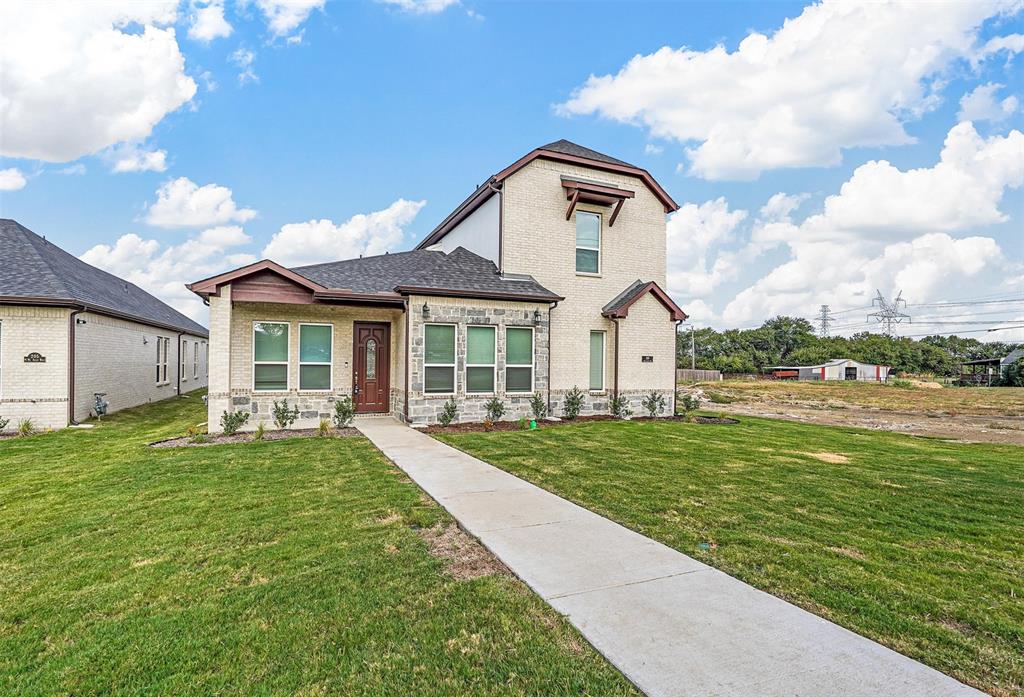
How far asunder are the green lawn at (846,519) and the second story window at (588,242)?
5828mm

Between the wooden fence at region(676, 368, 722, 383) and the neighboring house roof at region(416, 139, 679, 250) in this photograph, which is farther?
the wooden fence at region(676, 368, 722, 383)

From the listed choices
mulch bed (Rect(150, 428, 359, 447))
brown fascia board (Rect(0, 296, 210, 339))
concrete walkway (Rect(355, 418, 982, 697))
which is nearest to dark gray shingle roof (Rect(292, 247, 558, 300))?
mulch bed (Rect(150, 428, 359, 447))

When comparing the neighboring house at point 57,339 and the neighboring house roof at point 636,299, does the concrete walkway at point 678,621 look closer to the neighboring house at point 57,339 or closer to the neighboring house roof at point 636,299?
the neighboring house roof at point 636,299

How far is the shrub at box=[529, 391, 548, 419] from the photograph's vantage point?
13094 millimetres

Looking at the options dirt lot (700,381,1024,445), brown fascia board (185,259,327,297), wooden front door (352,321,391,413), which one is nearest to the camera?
brown fascia board (185,259,327,297)

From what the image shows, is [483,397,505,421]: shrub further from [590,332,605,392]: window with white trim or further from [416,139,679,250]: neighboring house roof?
[416,139,679,250]: neighboring house roof

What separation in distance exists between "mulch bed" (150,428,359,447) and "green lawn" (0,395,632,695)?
11.2 ft

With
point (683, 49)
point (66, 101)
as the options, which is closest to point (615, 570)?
point (683, 49)

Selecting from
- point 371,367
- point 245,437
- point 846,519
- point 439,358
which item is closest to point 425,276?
point 439,358

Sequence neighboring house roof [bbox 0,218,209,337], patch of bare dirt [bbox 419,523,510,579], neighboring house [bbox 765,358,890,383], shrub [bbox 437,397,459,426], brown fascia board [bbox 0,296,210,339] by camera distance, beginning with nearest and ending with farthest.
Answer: patch of bare dirt [bbox 419,523,510,579] < brown fascia board [bbox 0,296,210,339] < neighboring house roof [bbox 0,218,209,337] < shrub [bbox 437,397,459,426] < neighboring house [bbox 765,358,890,383]

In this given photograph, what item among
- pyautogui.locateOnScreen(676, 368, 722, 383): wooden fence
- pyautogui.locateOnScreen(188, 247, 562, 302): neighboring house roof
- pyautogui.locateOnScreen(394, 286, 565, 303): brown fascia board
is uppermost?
pyautogui.locateOnScreen(188, 247, 562, 302): neighboring house roof

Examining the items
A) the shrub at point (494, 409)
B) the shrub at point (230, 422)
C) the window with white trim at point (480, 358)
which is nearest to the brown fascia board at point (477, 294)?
the window with white trim at point (480, 358)

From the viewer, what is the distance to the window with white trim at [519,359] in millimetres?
13016

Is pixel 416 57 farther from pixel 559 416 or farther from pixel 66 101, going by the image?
pixel 559 416
